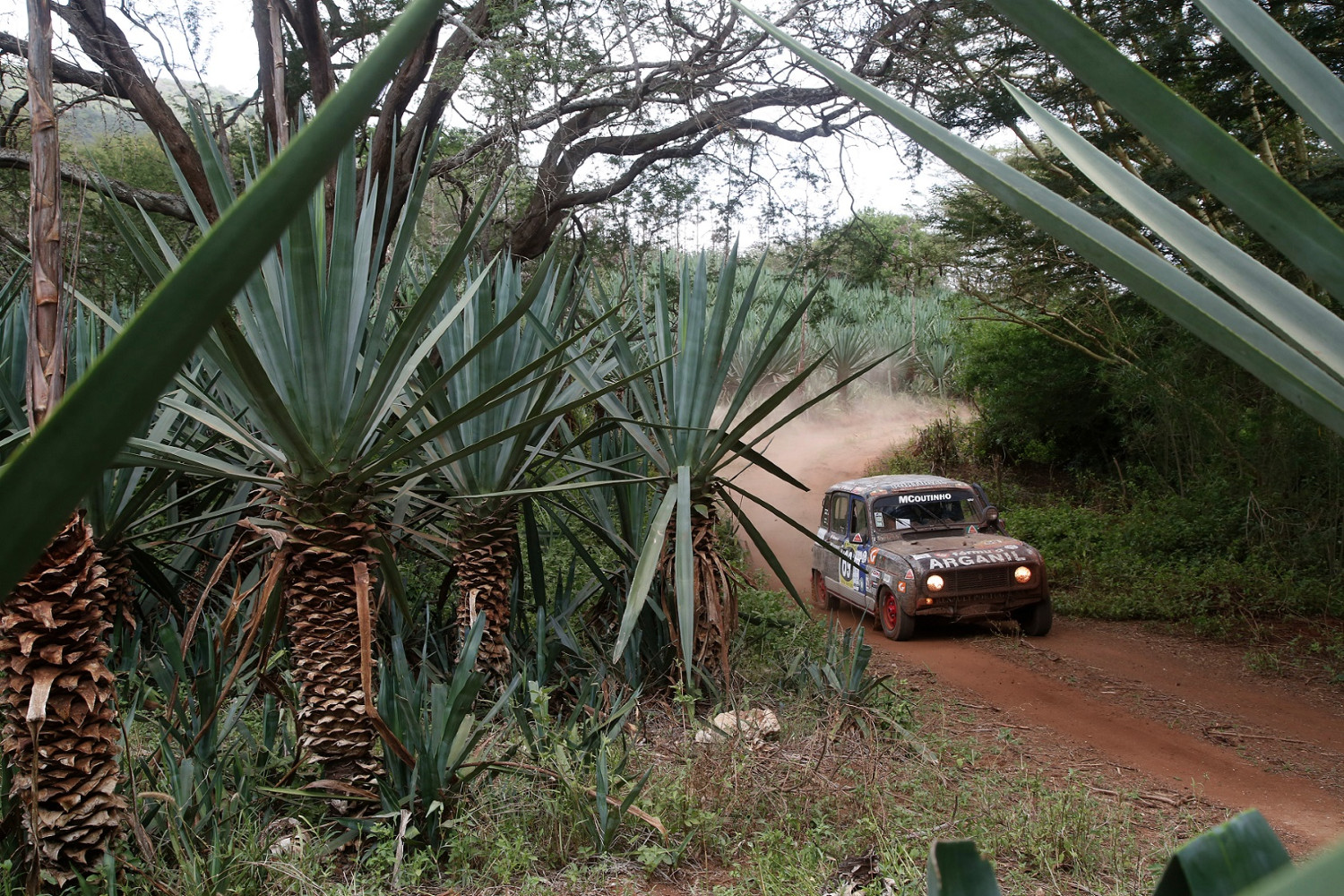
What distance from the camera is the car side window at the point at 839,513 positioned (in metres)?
9.84

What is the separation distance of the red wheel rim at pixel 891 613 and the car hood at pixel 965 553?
17.1 inches

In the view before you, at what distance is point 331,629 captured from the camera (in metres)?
3.21

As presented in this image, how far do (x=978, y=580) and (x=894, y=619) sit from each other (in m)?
0.85

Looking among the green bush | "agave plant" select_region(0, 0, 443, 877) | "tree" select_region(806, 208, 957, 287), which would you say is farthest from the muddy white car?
"agave plant" select_region(0, 0, 443, 877)

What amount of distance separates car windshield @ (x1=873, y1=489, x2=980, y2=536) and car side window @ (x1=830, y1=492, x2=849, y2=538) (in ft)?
1.72

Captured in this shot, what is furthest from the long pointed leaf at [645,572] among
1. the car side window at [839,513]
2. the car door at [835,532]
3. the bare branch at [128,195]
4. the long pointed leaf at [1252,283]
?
the bare branch at [128,195]

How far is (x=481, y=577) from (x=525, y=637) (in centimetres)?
91

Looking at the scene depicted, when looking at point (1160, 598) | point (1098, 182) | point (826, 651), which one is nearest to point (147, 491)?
point (826, 651)

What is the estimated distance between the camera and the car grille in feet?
26.9

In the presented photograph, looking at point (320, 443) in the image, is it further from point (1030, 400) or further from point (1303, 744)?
point (1030, 400)

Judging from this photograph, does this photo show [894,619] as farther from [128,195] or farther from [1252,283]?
[1252,283]

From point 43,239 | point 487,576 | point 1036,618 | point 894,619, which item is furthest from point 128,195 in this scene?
point 1036,618

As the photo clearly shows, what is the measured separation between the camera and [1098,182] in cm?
80

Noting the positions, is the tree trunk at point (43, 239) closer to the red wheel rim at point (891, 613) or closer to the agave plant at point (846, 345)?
the red wheel rim at point (891, 613)
